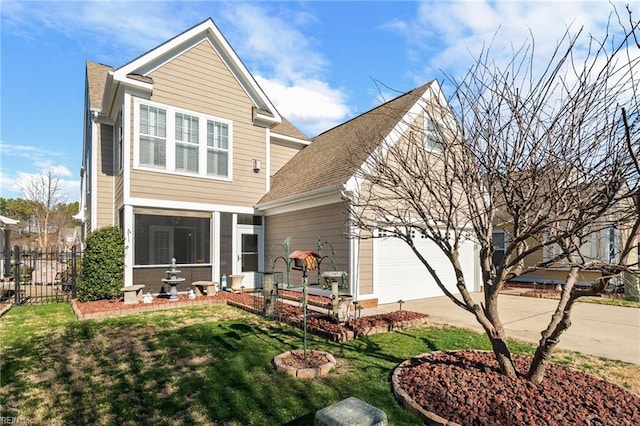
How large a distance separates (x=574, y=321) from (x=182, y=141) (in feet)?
39.3

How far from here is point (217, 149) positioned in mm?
12312

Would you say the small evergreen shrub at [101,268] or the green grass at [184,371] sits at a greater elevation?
the small evergreen shrub at [101,268]

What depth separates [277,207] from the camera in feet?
40.2

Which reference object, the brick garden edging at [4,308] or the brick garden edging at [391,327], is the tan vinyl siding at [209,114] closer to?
the brick garden edging at [4,308]

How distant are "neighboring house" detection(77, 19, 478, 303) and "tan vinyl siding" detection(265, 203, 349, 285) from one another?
1.7 inches

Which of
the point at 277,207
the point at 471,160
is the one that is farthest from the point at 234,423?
the point at 277,207

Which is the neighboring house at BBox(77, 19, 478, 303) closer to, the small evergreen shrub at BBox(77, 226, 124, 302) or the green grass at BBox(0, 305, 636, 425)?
the small evergreen shrub at BBox(77, 226, 124, 302)

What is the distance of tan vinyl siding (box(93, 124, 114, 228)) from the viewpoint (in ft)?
40.8

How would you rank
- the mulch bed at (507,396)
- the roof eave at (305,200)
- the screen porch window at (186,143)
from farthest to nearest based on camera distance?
the screen porch window at (186,143) < the roof eave at (305,200) < the mulch bed at (507,396)

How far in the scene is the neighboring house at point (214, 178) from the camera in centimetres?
1045

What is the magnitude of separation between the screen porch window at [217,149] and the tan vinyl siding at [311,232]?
98.2 inches

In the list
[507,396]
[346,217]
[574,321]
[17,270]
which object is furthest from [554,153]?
[17,270]

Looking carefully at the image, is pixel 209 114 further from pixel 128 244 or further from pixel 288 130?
pixel 128 244

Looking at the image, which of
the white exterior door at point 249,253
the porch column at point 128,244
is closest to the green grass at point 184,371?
the porch column at point 128,244
